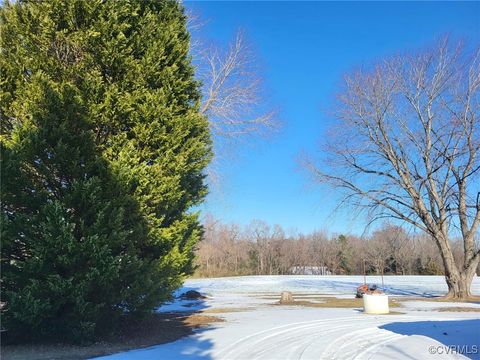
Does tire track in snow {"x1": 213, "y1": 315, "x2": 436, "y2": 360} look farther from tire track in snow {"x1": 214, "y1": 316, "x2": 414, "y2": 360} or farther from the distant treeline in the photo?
the distant treeline

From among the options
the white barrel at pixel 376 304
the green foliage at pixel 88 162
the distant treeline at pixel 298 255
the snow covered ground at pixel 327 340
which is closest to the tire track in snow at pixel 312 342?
the snow covered ground at pixel 327 340

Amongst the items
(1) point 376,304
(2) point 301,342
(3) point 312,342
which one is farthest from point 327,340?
(1) point 376,304

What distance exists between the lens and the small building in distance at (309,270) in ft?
258

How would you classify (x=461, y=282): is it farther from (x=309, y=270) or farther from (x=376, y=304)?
(x=309, y=270)

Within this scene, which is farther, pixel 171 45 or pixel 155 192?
pixel 171 45

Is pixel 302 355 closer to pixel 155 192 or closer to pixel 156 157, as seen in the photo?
pixel 155 192

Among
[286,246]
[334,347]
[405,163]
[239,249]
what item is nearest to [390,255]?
[286,246]

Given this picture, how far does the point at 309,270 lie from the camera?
79.6 meters

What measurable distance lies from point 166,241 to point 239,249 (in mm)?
70059

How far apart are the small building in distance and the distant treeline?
0.17 meters

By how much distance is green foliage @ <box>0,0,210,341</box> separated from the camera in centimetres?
867

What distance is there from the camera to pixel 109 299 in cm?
941

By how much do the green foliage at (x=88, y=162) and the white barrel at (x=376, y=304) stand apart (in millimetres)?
7732

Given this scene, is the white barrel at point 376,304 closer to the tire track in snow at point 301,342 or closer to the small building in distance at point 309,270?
the tire track in snow at point 301,342
